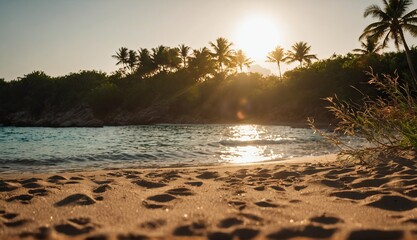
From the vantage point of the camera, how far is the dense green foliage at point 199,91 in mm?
40125

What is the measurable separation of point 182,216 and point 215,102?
50062 mm

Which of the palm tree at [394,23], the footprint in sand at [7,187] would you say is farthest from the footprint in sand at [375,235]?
the palm tree at [394,23]

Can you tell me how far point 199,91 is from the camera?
181ft

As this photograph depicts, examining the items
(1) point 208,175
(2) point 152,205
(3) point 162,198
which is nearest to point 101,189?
(3) point 162,198

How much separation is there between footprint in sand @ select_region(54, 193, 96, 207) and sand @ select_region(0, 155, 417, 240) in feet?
0.03

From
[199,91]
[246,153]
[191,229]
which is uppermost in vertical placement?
[199,91]

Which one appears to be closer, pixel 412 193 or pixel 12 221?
pixel 12 221

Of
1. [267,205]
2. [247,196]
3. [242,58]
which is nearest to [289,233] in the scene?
[267,205]

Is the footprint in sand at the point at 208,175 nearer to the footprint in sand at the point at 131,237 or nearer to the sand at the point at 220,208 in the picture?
the sand at the point at 220,208

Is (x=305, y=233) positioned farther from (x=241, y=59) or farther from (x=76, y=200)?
(x=241, y=59)

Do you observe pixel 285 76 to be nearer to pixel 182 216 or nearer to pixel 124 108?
pixel 124 108

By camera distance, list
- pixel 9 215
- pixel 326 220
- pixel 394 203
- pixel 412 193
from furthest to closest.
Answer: pixel 412 193 → pixel 394 203 → pixel 9 215 → pixel 326 220

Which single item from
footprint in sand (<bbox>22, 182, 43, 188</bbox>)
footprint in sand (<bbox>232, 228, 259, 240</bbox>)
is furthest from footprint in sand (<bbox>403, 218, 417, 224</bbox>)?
footprint in sand (<bbox>22, 182, 43, 188</bbox>)

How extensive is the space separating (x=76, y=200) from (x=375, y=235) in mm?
2932
